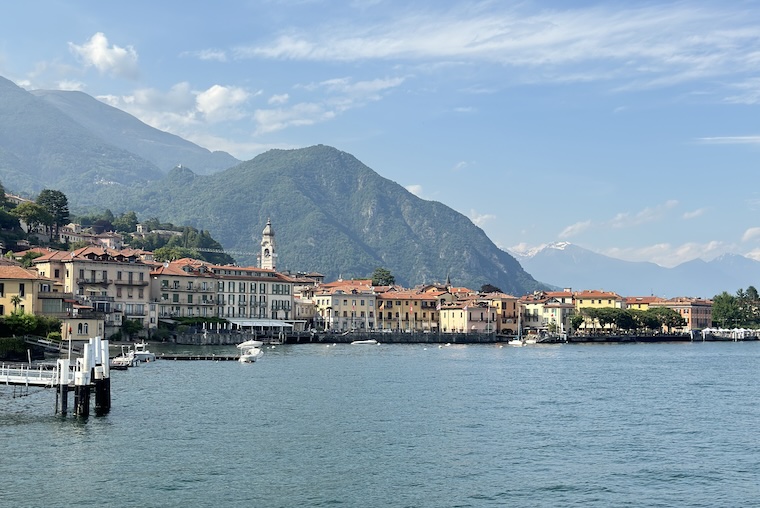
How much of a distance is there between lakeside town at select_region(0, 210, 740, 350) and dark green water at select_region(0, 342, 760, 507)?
25.5 metres

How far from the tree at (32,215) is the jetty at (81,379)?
110 m

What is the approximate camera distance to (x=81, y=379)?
155 feet

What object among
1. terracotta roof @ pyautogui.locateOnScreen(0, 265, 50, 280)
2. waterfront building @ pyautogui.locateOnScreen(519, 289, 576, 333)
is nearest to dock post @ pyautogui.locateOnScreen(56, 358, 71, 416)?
terracotta roof @ pyautogui.locateOnScreen(0, 265, 50, 280)

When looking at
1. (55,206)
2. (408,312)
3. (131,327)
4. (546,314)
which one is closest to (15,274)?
(131,327)

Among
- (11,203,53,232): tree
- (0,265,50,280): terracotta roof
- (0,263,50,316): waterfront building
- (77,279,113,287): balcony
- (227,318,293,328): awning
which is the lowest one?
(227,318,293,328): awning

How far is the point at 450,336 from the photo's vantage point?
16250 cm

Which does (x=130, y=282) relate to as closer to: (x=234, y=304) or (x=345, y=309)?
(x=234, y=304)

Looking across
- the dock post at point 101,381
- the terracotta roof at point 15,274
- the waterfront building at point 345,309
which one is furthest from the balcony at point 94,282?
the dock post at point 101,381

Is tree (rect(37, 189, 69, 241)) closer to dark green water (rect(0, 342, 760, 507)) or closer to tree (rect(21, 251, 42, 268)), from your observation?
tree (rect(21, 251, 42, 268))

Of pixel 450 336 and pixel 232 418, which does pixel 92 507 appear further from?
pixel 450 336

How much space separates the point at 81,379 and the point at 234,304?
101190 mm

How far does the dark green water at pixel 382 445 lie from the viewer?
109ft

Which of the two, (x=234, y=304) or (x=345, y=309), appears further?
(x=345, y=309)

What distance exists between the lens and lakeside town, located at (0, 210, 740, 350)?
95.1 metres
